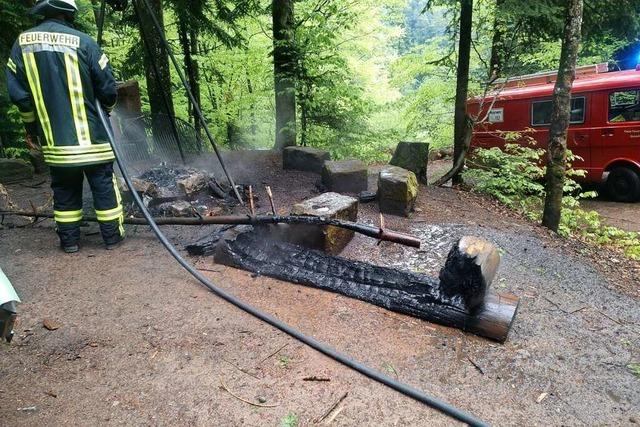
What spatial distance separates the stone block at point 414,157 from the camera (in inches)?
296

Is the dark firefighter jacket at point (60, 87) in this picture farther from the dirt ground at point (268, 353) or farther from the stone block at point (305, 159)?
the stone block at point (305, 159)

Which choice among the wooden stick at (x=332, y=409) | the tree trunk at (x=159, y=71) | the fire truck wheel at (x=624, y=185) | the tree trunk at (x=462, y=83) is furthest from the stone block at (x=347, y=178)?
the fire truck wheel at (x=624, y=185)

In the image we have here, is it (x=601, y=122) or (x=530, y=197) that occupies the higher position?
(x=601, y=122)

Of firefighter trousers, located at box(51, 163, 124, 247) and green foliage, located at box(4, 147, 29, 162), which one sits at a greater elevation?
green foliage, located at box(4, 147, 29, 162)

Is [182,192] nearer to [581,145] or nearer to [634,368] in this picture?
[634,368]

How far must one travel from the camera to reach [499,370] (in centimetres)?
251

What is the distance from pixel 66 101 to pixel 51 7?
0.84m

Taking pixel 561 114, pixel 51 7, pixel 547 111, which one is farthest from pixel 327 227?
pixel 547 111

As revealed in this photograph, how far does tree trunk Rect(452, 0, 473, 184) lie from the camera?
6998mm

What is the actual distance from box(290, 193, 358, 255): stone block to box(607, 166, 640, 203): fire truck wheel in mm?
7375

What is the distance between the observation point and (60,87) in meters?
3.65

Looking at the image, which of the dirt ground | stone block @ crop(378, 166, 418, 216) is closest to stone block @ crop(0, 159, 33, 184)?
the dirt ground

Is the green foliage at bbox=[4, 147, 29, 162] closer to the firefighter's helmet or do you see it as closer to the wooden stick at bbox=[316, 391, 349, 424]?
the firefighter's helmet

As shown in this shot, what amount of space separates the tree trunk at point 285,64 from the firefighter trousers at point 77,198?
15.3 feet
